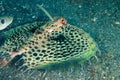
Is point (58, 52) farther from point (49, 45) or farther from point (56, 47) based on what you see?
point (49, 45)

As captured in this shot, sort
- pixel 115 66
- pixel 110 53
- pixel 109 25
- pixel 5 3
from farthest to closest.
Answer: pixel 5 3 < pixel 109 25 < pixel 110 53 < pixel 115 66

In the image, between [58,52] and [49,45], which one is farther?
[49,45]

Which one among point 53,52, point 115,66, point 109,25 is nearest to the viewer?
point 53,52

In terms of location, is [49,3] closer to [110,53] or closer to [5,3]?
[5,3]

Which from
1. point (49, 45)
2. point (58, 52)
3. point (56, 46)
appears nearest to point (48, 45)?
point (49, 45)

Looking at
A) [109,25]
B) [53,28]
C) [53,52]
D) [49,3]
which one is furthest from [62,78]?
[49,3]

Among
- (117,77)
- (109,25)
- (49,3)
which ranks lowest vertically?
(117,77)

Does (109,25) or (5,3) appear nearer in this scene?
(109,25)

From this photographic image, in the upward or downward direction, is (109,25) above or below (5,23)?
below
